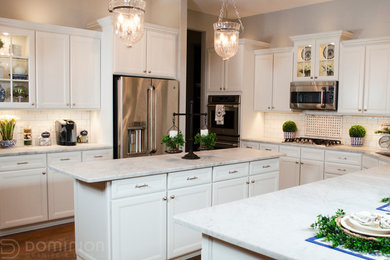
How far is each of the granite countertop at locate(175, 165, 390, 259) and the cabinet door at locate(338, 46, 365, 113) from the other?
2.57 metres

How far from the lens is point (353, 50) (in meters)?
5.07

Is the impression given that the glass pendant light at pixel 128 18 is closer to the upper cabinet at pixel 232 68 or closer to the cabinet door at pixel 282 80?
the upper cabinet at pixel 232 68

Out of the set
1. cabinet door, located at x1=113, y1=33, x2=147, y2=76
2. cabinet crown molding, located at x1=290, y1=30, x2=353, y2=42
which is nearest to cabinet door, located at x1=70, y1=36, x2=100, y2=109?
cabinet door, located at x1=113, y1=33, x2=147, y2=76

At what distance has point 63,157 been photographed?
4426 mm

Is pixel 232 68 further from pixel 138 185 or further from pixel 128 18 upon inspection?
pixel 138 185

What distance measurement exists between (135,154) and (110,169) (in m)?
1.97

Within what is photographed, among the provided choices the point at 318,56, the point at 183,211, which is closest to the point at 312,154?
the point at 318,56

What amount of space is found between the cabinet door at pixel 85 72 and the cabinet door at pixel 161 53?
0.70 meters

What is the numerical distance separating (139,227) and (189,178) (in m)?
0.62

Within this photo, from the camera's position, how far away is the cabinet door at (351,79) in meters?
5.03

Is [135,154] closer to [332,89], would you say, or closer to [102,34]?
[102,34]

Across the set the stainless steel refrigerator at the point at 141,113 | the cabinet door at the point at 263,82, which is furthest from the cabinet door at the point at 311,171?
the stainless steel refrigerator at the point at 141,113

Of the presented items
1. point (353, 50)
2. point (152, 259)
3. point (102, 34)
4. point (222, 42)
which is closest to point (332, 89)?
point (353, 50)

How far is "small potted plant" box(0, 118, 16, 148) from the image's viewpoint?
14.1 ft
